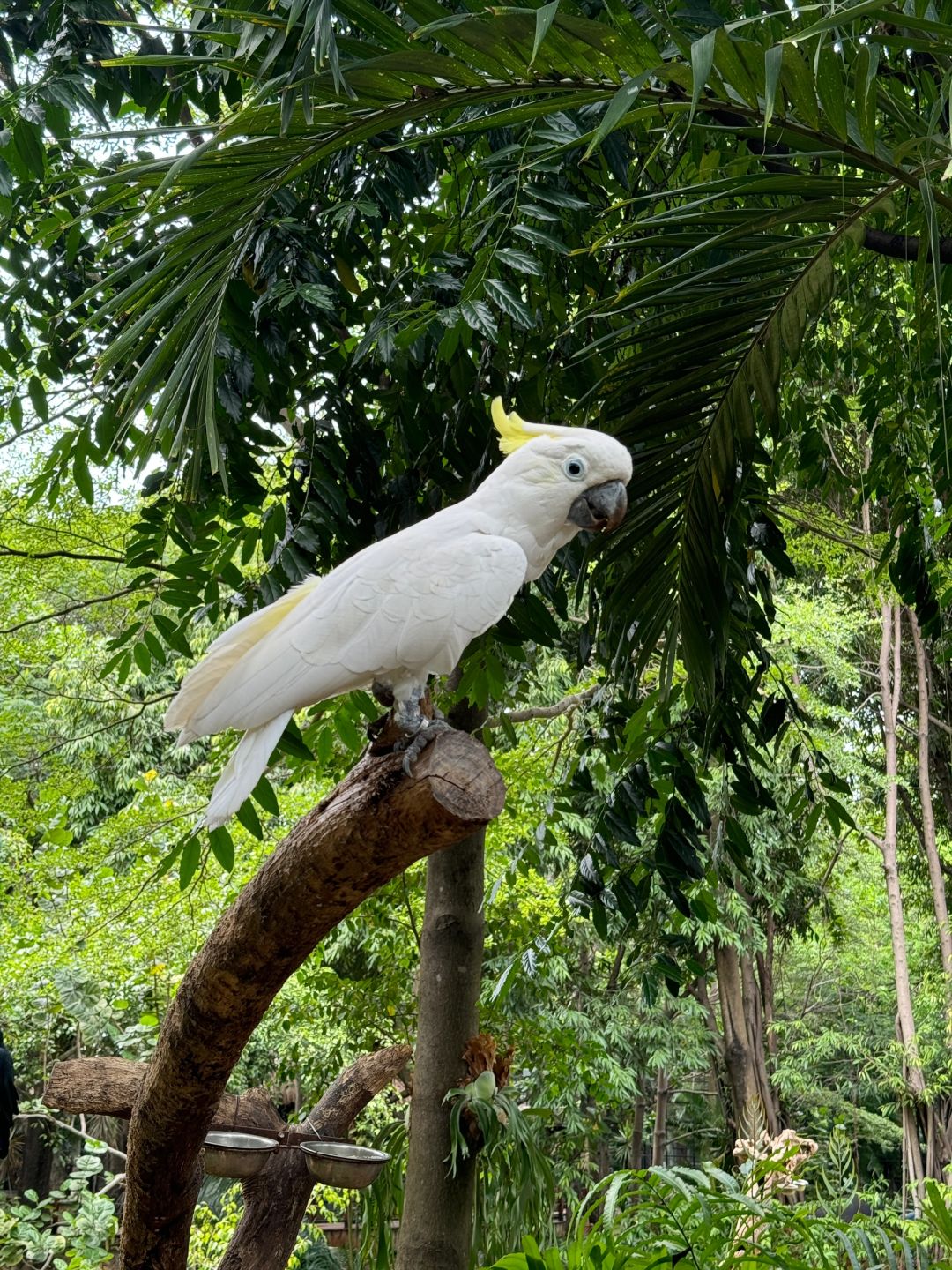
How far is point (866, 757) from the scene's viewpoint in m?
8.47

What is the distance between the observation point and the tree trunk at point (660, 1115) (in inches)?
369

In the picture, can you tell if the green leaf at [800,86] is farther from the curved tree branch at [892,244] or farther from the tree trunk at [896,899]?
the tree trunk at [896,899]

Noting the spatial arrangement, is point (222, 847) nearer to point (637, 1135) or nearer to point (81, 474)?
point (81, 474)

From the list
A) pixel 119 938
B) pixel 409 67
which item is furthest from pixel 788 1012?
pixel 409 67

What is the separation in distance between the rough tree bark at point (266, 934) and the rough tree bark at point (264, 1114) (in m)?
0.16

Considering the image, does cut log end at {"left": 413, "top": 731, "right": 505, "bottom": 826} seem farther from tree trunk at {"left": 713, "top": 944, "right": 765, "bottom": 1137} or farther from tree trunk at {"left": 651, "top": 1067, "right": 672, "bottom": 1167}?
tree trunk at {"left": 651, "top": 1067, "right": 672, "bottom": 1167}

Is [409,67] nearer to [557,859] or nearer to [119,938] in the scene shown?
[119,938]

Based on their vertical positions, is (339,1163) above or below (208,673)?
below

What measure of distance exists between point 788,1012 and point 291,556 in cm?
1079

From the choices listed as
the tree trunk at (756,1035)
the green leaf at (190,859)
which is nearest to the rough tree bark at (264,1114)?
the green leaf at (190,859)

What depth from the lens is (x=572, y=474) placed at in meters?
1.50

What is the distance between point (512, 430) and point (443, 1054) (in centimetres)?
151

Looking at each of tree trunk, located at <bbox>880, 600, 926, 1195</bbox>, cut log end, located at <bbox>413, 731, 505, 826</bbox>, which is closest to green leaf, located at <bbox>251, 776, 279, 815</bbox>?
cut log end, located at <bbox>413, 731, 505, 826</bbox>

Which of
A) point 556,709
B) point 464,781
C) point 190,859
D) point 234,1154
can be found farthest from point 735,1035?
point 464,781
